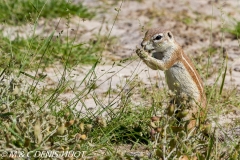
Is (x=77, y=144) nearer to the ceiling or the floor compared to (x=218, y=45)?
nearer to the ceiling

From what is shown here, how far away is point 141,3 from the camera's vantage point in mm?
9453

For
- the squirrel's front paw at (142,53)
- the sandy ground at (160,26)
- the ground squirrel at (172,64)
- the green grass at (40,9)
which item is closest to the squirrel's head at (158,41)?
the ground squirrel at (172,64)

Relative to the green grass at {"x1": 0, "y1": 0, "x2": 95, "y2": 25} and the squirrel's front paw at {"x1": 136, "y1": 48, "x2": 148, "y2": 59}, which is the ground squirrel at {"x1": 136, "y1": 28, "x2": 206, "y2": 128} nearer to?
the squirrel's front paw at {"x1": 136, "y1": 48, "x2": 148, "y2": 59}

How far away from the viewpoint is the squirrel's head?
5.45m

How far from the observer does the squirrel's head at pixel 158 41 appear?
545cm

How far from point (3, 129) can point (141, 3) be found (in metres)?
5.72

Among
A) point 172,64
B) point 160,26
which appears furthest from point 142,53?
point 160,26

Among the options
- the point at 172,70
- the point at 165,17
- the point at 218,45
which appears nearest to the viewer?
the point at 172,70

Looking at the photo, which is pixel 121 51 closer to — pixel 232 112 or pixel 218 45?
pixel 218 45

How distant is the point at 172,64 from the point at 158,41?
22 centimetres

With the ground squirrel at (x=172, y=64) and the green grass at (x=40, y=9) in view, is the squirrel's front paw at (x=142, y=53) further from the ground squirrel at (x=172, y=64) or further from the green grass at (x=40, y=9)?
the green grass at (x=40, y=9)

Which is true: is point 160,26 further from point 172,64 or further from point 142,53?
point 142,53

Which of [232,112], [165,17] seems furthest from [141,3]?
[232,112]

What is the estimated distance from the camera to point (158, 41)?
5.50 metres
